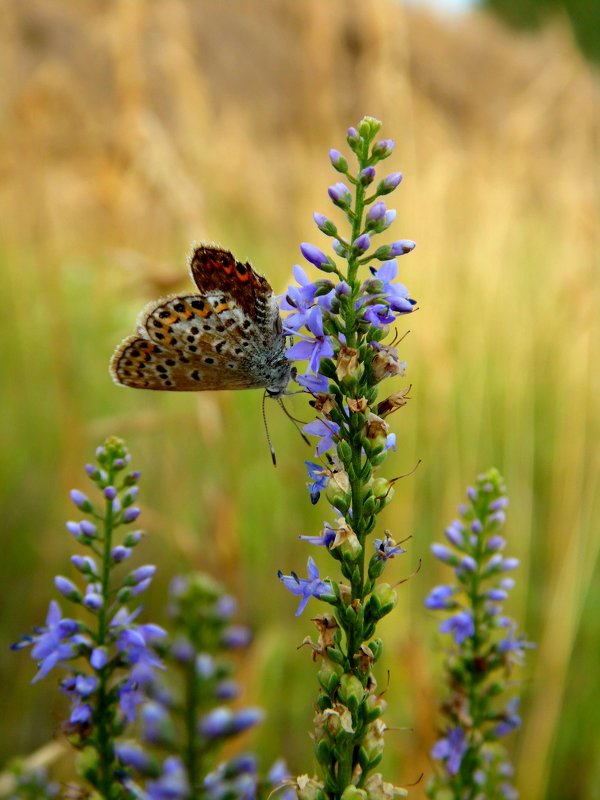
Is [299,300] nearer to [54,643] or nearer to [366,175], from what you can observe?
[366,175]

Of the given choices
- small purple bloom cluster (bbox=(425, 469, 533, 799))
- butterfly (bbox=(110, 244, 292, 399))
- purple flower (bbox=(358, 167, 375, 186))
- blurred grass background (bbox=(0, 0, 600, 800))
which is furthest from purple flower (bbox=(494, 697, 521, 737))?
purple flower (bbox=(358, 167, 375, 186))

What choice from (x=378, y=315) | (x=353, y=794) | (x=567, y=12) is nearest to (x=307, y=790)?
(x=353, y=794)

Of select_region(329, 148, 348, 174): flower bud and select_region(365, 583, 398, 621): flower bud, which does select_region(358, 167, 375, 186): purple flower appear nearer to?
select_region(329, 148, 348, 174): flower bud

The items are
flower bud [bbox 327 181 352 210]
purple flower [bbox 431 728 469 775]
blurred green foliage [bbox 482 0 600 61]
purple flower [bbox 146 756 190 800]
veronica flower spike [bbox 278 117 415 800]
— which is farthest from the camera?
blurred green foliage [bbox 482 0 600 61]

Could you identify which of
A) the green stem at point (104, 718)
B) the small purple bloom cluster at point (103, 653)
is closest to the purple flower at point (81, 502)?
the small purple bloom cluster at point (103, 653)

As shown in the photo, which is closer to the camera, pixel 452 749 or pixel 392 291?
pixel 392 291

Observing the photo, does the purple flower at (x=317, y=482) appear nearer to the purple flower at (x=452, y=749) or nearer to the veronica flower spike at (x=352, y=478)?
the veronica flower spike at (x=352, y=478)

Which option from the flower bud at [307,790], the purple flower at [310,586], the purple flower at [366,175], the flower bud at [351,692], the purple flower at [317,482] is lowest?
the flower bud at [307,790]
